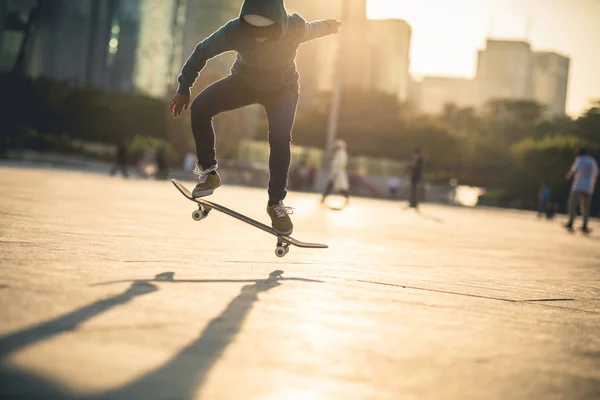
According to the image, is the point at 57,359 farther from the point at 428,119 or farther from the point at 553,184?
the point at 428,119

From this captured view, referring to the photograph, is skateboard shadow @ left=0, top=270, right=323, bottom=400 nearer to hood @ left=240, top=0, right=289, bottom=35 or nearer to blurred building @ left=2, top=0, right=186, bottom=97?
hood @ left=240, top=0, right=289, bottom=35

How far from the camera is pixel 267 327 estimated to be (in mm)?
2779

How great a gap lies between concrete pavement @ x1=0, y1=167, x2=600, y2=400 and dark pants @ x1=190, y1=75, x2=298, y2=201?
0.71m

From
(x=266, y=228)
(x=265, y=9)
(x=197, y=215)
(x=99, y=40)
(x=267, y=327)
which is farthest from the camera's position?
(x=99, y=40)

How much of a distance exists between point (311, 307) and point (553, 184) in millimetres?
59869

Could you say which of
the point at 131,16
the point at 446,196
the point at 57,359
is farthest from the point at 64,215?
the point at 131,16

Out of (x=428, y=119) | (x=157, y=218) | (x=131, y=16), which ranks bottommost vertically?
(x=157, y=218)

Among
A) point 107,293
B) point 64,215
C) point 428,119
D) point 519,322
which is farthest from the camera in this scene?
point 428,119

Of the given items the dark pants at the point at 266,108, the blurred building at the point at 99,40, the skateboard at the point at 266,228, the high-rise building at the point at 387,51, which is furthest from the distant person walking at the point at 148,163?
the high-rise building at the point at 387,51

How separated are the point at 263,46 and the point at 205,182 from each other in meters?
1.17

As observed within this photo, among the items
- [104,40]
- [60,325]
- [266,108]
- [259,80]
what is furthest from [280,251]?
[104,40]

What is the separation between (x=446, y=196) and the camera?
5325 centimetres

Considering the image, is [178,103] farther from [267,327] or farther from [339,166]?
[339,166]

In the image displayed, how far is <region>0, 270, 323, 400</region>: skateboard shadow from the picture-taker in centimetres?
182
